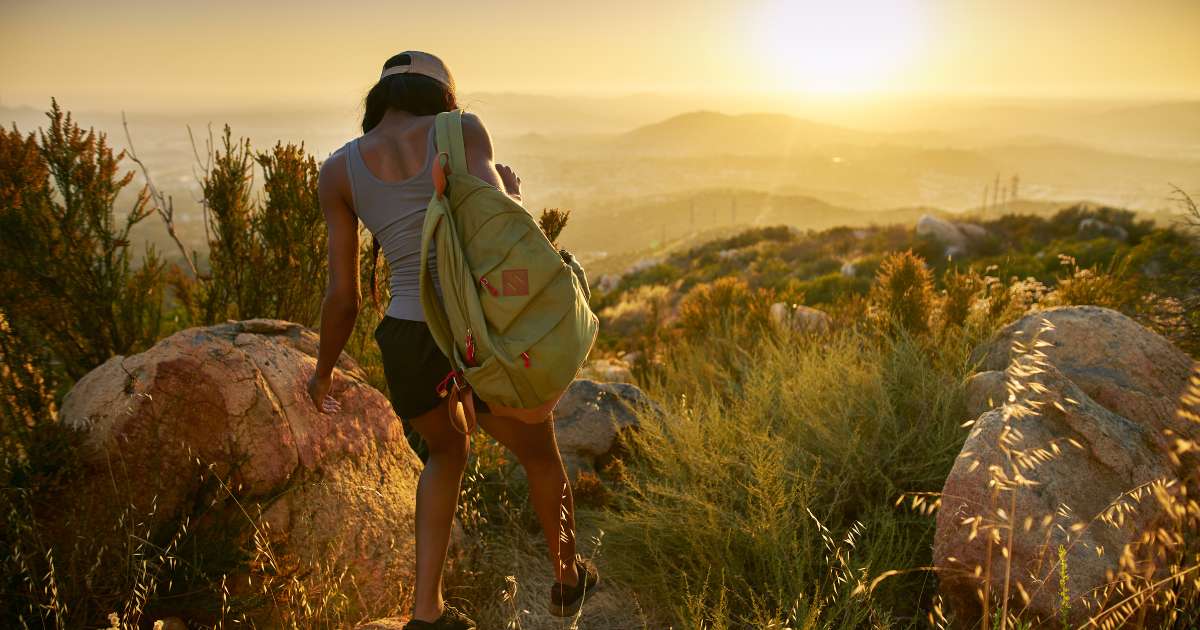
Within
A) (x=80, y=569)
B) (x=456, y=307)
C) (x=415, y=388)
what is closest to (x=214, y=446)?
(x=80, y=569)

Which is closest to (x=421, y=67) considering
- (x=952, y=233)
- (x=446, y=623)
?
(x=446, y=623)

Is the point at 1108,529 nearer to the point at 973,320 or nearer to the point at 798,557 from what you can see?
the point at 798,557

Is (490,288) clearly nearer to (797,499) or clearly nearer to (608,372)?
(797,499)

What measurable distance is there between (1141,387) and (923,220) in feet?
63.8

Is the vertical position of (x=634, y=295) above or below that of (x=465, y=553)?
below

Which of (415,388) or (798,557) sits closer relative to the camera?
(415,388)

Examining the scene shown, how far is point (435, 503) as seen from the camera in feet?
7.08

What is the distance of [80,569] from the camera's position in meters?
2.09

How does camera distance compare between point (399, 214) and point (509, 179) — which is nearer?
point (399, 214)

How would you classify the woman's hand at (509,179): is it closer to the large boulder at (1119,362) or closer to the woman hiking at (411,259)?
the woman hiking at (411,259)

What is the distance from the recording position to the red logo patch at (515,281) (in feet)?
5.88

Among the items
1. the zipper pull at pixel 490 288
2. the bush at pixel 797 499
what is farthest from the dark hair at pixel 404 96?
the bush at pixel 797 499

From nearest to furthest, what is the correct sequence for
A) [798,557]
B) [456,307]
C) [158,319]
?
[456,307] → [798,557] → [158,319]

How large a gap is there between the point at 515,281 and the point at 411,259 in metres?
0.43
